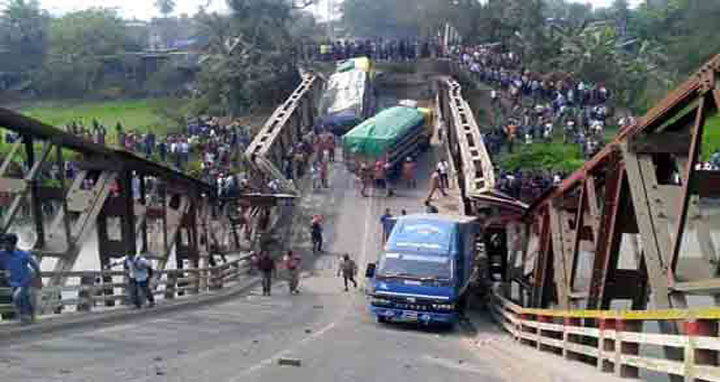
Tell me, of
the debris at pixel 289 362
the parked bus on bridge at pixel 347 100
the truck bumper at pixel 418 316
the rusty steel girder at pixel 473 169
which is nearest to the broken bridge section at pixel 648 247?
the truck bumper at pixel 418 316

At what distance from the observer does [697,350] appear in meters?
9.31

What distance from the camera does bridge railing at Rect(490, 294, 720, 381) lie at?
363 inches

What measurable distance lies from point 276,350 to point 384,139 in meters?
20.6

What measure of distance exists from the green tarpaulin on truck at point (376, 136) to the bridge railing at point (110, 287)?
28.1ft

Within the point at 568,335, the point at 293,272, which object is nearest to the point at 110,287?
the point at 293,272

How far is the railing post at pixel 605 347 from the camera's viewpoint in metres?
12.2

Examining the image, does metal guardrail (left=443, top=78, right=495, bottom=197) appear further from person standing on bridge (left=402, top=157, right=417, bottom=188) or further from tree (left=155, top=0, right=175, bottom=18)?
tree (left=155, top=0, right=175, bottom=18)

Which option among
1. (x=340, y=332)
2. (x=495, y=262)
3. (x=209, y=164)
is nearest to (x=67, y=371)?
(x=340, y=332)

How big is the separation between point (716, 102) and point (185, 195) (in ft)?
55.5

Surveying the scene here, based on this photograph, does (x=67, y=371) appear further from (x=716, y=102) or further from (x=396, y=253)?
(x=396, y=253)

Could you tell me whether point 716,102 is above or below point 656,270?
above

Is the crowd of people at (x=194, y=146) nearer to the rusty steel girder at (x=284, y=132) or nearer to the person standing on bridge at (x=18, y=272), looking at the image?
the rusty steel girder at (x=284, y=132)

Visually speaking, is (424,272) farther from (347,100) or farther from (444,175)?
(347,100)

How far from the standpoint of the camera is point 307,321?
2005cm
